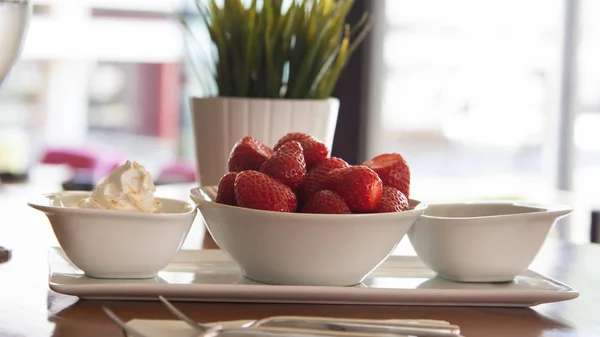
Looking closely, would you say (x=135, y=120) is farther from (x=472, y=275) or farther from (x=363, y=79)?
(x=472, y=275)

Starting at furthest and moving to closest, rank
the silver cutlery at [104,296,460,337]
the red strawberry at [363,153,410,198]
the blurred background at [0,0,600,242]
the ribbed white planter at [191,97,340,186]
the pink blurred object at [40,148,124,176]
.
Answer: the pink blurred object at [40,148,124,176]
the blurred background at [0,0,600,242]
the ribbed white planter at [191,97,340,186]
the red strawberry at [363,153,410,198]
the silver cutlery at [104,296,460,337]

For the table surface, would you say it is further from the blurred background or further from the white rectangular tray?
the blurred background

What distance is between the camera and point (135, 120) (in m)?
9.61

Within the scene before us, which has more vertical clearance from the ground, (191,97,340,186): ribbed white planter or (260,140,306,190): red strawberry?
(191,97,340,186): ribbed white planter

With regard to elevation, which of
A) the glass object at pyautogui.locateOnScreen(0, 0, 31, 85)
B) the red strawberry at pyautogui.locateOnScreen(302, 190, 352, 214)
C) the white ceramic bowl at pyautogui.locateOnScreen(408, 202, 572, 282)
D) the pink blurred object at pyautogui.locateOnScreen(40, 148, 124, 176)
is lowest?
the pink blurred object at pyautogui.locateOnScreen(40, 148, 124, 176)

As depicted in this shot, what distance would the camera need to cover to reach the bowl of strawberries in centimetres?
67

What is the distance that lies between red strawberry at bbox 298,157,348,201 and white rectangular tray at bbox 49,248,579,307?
0.09 meters

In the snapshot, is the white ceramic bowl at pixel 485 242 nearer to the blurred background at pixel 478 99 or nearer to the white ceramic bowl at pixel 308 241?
the white ceramic bowl at pixel 308 241

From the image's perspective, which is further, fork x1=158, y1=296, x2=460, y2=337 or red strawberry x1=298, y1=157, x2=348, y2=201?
red strawberry x1=298, y1=157, x2=348, y2=201

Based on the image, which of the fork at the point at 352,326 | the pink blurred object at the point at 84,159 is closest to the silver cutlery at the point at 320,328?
the fork at the point at 352,326

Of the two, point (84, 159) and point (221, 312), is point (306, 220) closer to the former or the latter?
point (221, 312)

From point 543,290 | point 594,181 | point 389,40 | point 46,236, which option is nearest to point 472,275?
point 543,290

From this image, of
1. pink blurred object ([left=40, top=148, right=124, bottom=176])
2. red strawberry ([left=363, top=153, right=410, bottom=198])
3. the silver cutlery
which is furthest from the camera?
pink blurred object ([left=40, top=148, right=124, bottom=176])

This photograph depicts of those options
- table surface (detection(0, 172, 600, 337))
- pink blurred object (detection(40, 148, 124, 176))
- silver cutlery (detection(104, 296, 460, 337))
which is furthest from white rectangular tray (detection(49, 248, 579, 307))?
pink blurred object (detection(40, 148, 124, 176))
